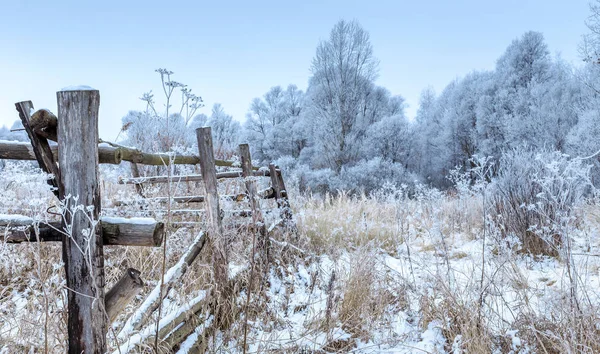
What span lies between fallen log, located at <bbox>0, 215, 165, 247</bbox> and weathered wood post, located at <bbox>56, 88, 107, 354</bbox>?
0.05 m

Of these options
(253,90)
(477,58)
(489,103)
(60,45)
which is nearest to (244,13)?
(253,90)

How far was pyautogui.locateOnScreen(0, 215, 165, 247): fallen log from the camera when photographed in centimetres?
130

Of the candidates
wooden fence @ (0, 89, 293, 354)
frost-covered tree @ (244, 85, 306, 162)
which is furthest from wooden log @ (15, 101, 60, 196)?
frost-covered tree @ (244, 85, 306, 162)

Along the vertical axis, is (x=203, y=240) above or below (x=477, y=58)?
below

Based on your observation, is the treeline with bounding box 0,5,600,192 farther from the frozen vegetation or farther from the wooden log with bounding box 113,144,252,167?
the wooden log with bounding box 113,144,252,167

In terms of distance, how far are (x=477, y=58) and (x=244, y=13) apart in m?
16.5

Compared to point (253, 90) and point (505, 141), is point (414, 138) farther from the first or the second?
point (253, 90)

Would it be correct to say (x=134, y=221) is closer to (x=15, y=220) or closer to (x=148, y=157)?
(x=15, y=220)

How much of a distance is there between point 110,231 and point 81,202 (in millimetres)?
166

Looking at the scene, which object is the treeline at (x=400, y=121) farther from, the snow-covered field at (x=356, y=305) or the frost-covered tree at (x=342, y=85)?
the snow-covered field at (x=356, y=305)

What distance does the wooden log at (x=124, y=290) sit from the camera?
1368mm

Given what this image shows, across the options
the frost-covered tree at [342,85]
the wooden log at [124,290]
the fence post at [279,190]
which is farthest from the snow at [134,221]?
the frost-covered tree at [342,85]

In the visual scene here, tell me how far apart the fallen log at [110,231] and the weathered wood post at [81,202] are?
0.16 feet

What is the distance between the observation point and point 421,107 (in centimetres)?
2753
